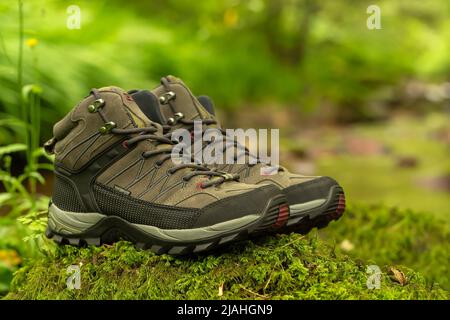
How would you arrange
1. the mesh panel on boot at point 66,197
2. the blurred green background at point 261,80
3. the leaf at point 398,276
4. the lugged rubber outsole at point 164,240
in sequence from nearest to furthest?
the lugged rubber outsole at point 164,240 < the leaf at point 398,276 < the mesh panel on boot at point 66,197 < the blurred green background at point 261,80

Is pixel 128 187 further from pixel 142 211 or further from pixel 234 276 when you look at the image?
pixel 234 276

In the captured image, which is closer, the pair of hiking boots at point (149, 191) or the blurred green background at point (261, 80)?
the pair of hiking boots at point (149, 191)

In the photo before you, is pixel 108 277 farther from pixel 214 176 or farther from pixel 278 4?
pixel 278 4

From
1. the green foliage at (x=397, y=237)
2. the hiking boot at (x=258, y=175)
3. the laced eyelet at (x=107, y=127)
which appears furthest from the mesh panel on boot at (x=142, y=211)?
the green foliage at (x=397, y=237)

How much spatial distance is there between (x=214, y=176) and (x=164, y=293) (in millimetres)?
391

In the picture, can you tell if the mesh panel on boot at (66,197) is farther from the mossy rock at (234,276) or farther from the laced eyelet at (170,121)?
the laced eyelet at (170,121)

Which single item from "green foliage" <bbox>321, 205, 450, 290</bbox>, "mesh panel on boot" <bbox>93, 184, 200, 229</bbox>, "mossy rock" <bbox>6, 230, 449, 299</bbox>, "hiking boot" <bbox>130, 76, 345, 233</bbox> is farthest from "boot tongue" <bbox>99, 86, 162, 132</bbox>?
"green foliage" <bbox>321, 205, 450, 290</bbox>

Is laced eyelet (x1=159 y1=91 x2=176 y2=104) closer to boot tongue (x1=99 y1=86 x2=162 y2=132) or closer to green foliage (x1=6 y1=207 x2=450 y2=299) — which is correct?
boot tongue (x1=99 y1=86 x2=162 y2=132)

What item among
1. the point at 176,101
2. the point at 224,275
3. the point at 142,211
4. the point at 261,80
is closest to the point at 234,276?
the point at 224,275

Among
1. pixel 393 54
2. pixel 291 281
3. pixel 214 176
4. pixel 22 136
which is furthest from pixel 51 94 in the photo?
pixel 393 54

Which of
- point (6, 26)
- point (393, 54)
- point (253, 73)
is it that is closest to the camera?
point (6, 26)

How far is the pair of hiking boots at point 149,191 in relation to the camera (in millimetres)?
1877
